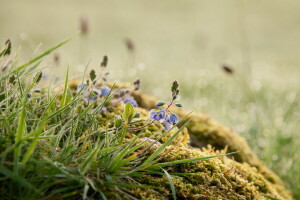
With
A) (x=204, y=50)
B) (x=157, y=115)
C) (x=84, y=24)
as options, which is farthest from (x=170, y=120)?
(x=204, y=50)

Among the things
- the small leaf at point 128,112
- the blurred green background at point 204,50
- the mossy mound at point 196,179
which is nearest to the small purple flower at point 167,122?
the mossy mound at point 196,179

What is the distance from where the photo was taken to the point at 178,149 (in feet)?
7.20

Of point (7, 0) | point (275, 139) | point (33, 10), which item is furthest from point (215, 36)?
point (275, 139)

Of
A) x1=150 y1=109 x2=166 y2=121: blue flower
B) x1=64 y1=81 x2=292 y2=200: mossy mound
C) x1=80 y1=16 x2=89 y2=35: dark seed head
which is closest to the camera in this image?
x1=64 y1=81 x2=292 y2=200: mossy mound

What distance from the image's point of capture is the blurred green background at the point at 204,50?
452 centimetres

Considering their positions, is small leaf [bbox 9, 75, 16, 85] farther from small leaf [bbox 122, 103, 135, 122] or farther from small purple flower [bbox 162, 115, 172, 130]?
small purple flower [bbox 162, 115, 172, 130]

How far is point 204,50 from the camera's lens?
1266cm

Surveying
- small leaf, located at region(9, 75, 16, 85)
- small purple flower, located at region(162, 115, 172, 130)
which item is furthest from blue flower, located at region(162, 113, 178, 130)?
small leaf, located at region(9, 75, 16, 85)

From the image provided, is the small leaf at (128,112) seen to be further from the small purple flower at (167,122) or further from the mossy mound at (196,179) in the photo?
the small purple flower at (167,122)

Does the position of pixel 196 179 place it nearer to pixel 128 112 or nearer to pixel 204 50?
pixel 128 112

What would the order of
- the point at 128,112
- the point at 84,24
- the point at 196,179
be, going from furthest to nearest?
1. the point at 84,24
2. the point at 196,179
3. the point at 128,112

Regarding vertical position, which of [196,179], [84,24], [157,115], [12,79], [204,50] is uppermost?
[204,50]

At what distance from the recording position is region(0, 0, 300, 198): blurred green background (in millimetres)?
4520

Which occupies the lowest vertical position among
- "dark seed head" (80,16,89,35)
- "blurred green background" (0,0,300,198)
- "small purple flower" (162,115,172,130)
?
"small purple flower" (162,115,172,130)
